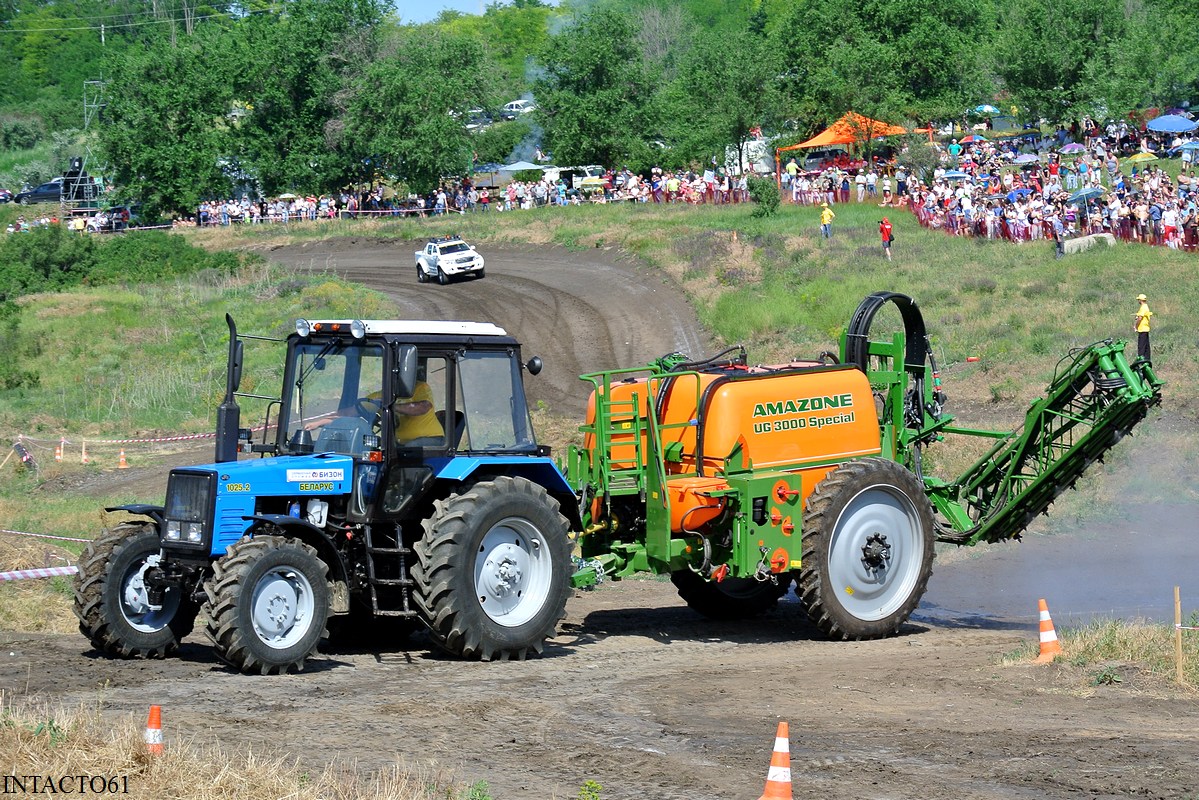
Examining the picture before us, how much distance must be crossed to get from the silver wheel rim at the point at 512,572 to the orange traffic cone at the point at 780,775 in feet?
15.5

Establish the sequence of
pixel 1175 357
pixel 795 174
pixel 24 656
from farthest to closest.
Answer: pixel 795 174
pixel 1175 357
pixel 24 656

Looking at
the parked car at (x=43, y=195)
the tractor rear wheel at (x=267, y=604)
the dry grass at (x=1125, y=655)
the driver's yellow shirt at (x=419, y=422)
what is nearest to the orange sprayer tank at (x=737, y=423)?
the driver's yellow shirt at (x=419, y=422)

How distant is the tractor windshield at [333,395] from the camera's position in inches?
473

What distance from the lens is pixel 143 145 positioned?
6838 cm

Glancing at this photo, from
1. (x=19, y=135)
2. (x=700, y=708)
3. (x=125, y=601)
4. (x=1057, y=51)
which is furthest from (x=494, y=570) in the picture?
(x=19, y=135)

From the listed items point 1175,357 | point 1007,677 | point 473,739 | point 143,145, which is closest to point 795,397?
point 1007,677

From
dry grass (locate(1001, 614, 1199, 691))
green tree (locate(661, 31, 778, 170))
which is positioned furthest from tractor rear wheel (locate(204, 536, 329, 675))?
green tree (locate(661, 31, 778, 170))

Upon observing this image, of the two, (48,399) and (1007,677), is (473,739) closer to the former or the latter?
(1007,677)

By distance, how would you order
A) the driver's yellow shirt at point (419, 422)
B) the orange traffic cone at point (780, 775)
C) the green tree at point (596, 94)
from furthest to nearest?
1. the green tree at point (596, 94)
2. the driver's yellow shirt at point (419, 422)
3. the orange traffic cone at point (780, 775)

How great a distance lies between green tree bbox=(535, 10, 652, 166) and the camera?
2643 inches

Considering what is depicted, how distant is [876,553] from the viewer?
43.4 feet

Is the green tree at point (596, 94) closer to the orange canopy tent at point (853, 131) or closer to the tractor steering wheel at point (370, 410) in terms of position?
the orange canopy tent at point (853, 131)

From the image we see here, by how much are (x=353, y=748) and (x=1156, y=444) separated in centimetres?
1707

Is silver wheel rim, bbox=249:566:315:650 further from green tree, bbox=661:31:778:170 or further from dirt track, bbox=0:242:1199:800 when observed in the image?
green tree, bbox=661:31:778:170
